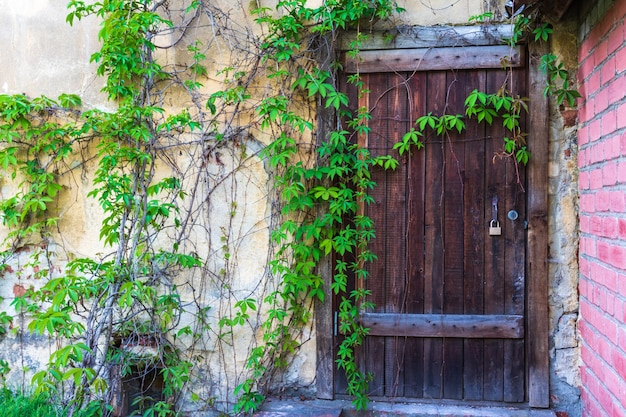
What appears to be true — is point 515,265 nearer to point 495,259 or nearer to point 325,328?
point 495,259

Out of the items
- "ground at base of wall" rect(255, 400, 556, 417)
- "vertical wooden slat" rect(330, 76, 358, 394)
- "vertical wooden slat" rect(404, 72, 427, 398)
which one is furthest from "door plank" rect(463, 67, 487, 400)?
"vertical wooden slat" rect(330, 76, 358, 394)

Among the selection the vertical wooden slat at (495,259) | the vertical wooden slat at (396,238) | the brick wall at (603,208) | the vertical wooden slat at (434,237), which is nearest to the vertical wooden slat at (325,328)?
the vertical wooden slat at (396,238)

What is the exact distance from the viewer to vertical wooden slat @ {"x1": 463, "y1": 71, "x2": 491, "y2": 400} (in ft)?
9.57

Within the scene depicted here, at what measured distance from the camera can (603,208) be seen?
2373mm

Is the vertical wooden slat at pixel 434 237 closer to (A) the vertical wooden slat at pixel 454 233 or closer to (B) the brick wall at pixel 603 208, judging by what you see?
(A) the vertical wooden slat at pixel 454 233

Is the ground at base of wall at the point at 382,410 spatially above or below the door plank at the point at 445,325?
below

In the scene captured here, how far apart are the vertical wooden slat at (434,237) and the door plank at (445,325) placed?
0.19 ft

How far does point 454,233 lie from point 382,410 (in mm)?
1073

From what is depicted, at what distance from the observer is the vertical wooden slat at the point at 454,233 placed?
293 centimetres

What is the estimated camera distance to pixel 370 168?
2988 mm

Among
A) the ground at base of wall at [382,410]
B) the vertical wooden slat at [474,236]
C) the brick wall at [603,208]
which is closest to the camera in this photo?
the brick wall at [603,208]

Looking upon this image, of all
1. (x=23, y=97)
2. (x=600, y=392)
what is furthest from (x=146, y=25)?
(x=600, y=392)

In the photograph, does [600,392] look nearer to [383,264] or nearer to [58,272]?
[383,264]

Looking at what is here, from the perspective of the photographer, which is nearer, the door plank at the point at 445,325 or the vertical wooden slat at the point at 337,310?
the door plank at the point at 445,325
